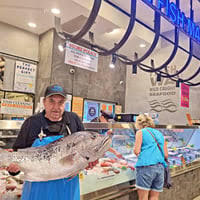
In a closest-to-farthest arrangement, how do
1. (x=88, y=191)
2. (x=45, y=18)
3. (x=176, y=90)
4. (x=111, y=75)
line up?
(x=88, y=191) < (x=45, y=18) < (x=176, y=90) < (x=111, y=75)

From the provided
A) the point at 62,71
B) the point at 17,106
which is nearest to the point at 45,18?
the point at 62,71

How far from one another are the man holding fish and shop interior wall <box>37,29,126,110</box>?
10.8ft

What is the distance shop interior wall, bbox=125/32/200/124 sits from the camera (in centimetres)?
600

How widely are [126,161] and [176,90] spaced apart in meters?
4.04

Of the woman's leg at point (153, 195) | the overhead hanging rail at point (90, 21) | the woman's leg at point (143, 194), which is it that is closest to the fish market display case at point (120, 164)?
the woman's leg at point (143, 194)

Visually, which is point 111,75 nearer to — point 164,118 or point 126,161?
point 164,118

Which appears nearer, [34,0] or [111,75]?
[34,0]

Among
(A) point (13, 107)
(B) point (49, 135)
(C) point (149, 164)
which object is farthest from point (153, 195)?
(A) point (13, 107)

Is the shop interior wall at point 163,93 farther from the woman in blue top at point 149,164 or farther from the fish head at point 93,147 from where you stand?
the fish head at point 93,147

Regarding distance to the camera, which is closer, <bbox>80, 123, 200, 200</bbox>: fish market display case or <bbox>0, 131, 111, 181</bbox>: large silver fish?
<bbox>0, 131, 111, 181</bbox>: large silver fish

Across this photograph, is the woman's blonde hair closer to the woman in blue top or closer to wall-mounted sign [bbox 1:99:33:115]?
the woman in blue top

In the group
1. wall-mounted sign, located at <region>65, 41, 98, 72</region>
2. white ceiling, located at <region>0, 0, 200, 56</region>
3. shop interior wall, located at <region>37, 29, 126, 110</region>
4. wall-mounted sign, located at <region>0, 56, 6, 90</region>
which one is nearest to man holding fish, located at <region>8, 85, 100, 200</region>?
wall-mounted sign, located at <region>65, 41, 98, 72</region>

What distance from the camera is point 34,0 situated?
13.0 feet

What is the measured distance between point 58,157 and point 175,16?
6.15 ft
